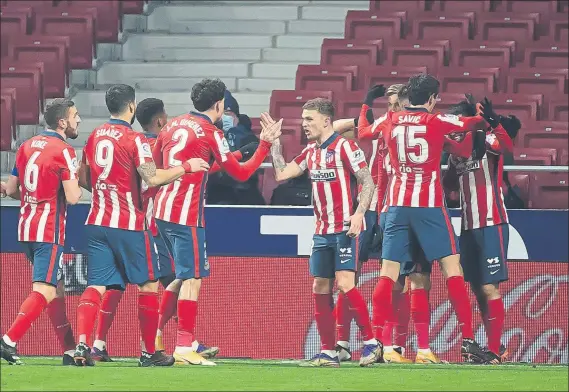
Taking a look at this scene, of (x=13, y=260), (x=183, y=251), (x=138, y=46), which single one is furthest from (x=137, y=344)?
(x=138, y=46)

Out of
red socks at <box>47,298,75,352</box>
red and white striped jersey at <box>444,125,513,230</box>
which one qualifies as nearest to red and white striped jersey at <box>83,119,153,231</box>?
red socks at <box>47,298,75,352</box>

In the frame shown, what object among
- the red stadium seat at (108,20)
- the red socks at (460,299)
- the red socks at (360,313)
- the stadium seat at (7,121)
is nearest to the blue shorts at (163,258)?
the red socks at (360,313)

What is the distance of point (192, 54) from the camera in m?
14.8

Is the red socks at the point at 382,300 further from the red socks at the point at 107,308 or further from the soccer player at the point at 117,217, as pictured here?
the red socks at the point at 107,308

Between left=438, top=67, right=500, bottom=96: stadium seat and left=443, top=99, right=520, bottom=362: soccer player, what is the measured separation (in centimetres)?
355

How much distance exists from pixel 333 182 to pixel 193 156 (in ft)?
3.09

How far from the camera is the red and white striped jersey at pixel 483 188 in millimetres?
9445

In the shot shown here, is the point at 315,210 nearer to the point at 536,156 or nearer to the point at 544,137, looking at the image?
the point at 536,156

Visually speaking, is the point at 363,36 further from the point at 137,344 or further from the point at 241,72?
the point at 137,344

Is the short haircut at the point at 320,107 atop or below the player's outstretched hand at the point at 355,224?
atop

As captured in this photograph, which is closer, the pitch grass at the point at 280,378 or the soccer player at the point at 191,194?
the pitch grass at the point at 280,378

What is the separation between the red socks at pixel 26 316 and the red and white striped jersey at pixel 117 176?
0.58m

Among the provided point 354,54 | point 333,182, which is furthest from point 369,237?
point 354,54

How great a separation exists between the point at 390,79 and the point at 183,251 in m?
4.70
